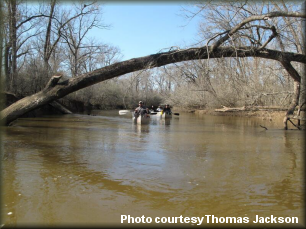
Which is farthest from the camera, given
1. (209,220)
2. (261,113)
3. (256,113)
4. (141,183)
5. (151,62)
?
(256,113)

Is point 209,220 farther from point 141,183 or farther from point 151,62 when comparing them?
point 151,62

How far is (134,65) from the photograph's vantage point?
10.8 meters

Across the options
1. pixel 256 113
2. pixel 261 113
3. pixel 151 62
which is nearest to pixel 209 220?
pixel 151 62

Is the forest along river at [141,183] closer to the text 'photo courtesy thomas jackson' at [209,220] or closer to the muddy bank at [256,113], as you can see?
the text 'photo courtesy thomas jackson' at [209,220]

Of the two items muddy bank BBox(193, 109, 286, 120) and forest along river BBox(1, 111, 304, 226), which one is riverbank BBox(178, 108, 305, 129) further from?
forest along river BBox(1, 111, 304, 226)

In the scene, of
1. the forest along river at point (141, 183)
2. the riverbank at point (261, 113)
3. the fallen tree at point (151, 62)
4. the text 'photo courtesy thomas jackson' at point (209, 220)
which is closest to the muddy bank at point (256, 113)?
the riverbank at point (261, 113)

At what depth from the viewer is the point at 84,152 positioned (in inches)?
305

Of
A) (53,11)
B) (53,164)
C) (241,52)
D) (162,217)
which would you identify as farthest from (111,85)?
(162,217)

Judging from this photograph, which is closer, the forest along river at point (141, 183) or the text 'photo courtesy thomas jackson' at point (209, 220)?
the text 'photo courtesy thomas jackson' at point (209, 220)

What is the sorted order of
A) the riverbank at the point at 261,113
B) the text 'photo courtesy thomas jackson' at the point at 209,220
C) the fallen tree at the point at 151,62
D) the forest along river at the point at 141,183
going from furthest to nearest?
the riverbank at the point at 261,113
the fallen tree at the point at 151,62
the forest along river at the point at 141,183
the text 'photo courtesy thomas jackson' at the point at 209,220

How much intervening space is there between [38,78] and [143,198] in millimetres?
23041

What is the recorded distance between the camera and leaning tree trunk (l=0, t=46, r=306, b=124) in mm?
10570

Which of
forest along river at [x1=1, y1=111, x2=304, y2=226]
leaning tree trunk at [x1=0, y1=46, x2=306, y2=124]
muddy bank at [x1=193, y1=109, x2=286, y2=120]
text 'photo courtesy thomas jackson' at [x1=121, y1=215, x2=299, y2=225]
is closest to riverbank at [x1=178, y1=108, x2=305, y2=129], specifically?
muddy bank at [x1=193, y1=109, x2=286, y2=120]

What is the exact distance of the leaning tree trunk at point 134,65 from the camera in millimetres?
10570
